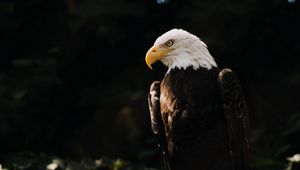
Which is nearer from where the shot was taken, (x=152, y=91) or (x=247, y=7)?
(x=152, y=91)

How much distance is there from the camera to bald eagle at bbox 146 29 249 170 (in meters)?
5.58

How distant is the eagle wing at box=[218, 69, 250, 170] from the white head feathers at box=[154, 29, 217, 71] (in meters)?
0.26

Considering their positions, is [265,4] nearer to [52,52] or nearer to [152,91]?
[52,52]

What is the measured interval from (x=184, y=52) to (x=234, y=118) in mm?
725

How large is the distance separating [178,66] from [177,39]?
22 cm

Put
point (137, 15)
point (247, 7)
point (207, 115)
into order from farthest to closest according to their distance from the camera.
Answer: point (137, 15)
point (247, 7)
point (207, 115)

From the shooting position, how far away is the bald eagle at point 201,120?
5.58m

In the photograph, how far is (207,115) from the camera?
5.58 m

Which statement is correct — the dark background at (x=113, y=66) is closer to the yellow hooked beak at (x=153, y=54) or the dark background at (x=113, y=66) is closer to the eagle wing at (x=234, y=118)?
the eagle wing at (x=234, y=118)

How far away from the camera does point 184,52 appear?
597 cm

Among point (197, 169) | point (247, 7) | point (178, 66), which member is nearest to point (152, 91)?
point (178, 66)

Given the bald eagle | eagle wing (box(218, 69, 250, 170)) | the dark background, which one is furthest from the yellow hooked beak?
the dark background

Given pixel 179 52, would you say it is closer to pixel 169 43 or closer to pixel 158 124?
pixel 169 43

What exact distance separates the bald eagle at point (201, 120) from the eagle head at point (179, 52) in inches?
2.6
